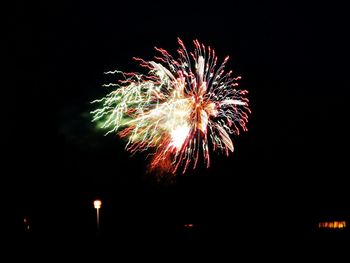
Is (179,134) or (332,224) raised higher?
(179,134)

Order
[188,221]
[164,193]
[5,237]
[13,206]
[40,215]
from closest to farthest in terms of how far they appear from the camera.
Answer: [5,237], [13,206], [40,215], [188,221], [164,193]

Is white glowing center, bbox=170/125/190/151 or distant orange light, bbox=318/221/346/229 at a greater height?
white glowing center, bbox=170/125/190/151

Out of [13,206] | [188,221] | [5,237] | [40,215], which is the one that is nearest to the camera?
[5,237]

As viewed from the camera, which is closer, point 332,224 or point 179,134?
point 179,134

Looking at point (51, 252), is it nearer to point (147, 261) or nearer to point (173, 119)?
point (147, 261)

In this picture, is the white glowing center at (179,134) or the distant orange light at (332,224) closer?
the white glowing center at (179,134)

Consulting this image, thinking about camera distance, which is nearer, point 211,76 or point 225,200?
point 211,76

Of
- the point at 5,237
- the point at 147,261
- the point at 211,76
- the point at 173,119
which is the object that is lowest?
the point at 147,261

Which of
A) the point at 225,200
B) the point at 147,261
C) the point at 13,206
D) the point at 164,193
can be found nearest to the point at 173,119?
the point at 147,261

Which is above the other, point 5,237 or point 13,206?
point 13,206

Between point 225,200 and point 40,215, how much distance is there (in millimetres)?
10142

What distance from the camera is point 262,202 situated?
2261 centimetres

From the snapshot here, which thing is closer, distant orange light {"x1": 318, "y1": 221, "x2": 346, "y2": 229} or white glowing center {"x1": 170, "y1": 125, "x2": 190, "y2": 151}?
white glowing center {"x1": 170, "y1": 125, "x2": 190, "y2": 151}

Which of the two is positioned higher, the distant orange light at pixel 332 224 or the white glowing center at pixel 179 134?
the white glowing center at pixel 179 134
